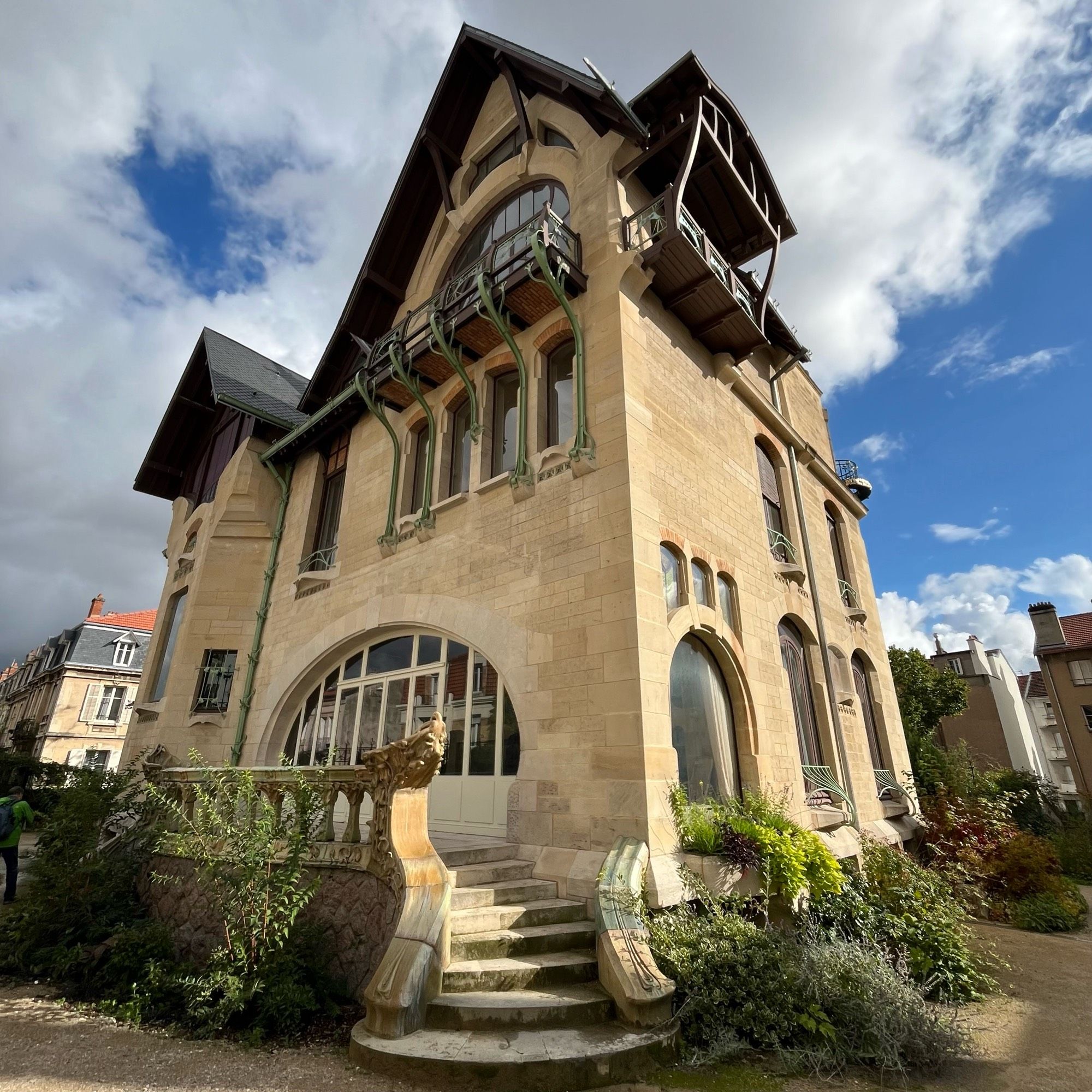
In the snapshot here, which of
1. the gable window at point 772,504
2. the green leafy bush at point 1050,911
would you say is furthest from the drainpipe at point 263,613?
the green leafy bush at point 1050,911

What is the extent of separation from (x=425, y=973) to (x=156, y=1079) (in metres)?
1.59

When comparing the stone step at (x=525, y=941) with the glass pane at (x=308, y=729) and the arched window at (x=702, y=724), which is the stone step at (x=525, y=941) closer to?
the arched window at (x=702, y=724)

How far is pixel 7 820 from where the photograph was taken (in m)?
8.51

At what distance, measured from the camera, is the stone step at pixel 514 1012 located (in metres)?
4.01

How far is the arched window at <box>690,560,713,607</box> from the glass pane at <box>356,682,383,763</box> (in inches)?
207

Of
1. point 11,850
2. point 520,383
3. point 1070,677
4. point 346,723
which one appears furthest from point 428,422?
point 1070,677

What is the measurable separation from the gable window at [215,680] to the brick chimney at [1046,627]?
31637 millimetres

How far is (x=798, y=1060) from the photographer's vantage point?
12.9 feet

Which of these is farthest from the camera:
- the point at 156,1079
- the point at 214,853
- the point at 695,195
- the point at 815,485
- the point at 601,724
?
the point at 815,485

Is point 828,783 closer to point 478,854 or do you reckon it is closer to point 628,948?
point 478,854

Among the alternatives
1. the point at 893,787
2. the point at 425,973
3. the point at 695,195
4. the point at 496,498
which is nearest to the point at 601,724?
the point at 425,973

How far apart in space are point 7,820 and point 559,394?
981 cm

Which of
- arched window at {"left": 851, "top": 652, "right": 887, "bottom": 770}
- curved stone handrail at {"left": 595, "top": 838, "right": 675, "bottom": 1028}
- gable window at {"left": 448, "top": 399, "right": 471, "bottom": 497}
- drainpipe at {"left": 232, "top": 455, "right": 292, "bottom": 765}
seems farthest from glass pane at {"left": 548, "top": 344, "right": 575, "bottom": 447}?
arched window at {"left": 851, "top": 652, "right": 887, "bottom": 770}

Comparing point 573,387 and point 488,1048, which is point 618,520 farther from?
point 488,1048
